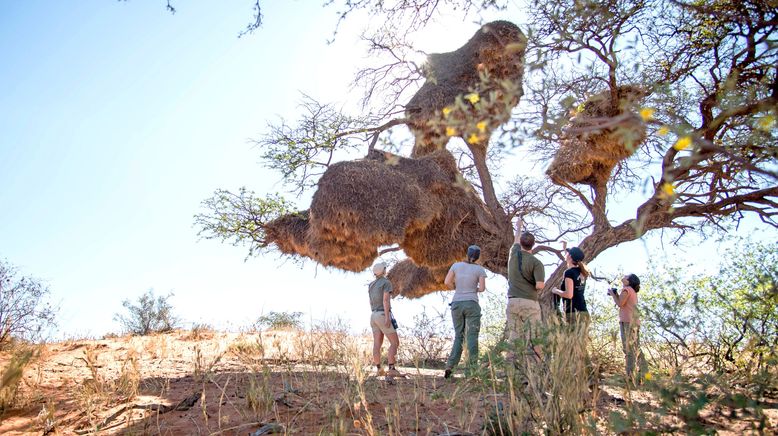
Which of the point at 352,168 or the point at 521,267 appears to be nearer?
the point at 521,267

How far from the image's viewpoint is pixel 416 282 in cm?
1677

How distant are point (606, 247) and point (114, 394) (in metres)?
10.5

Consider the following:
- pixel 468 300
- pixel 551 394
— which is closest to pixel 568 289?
pixel 468 300

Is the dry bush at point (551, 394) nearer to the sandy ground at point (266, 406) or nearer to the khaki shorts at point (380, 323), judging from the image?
the sandy ground at point (266, 406)

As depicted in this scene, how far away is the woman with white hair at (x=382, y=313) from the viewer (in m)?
7.66

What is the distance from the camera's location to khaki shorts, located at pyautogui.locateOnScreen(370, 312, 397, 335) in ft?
25.2

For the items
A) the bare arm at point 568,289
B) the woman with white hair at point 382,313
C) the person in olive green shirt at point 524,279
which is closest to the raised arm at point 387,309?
the woman with white hair at point 382,313

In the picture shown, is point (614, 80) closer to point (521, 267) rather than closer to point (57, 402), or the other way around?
point (521, 267)

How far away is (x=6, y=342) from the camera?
9695 mm

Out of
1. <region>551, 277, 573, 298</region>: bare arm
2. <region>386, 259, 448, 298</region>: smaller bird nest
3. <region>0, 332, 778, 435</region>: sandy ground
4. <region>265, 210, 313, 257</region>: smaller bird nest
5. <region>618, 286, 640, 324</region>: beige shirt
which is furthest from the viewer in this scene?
A: <region>386, 259, 448, 298</region>: smaller bird nest

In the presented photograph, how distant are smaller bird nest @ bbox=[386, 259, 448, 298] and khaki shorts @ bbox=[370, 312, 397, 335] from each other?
8072 millimetres

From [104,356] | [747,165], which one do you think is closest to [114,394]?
[104,356]

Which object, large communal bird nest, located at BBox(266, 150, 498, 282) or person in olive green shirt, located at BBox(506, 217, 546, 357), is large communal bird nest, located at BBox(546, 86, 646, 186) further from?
person in olive green shirt, located at BBox(506, 217, 546, 357)

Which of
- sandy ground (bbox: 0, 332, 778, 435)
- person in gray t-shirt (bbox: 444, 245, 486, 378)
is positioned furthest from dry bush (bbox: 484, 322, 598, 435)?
person in gray t-shirt (bbox: 444, 245, 486, 378)
